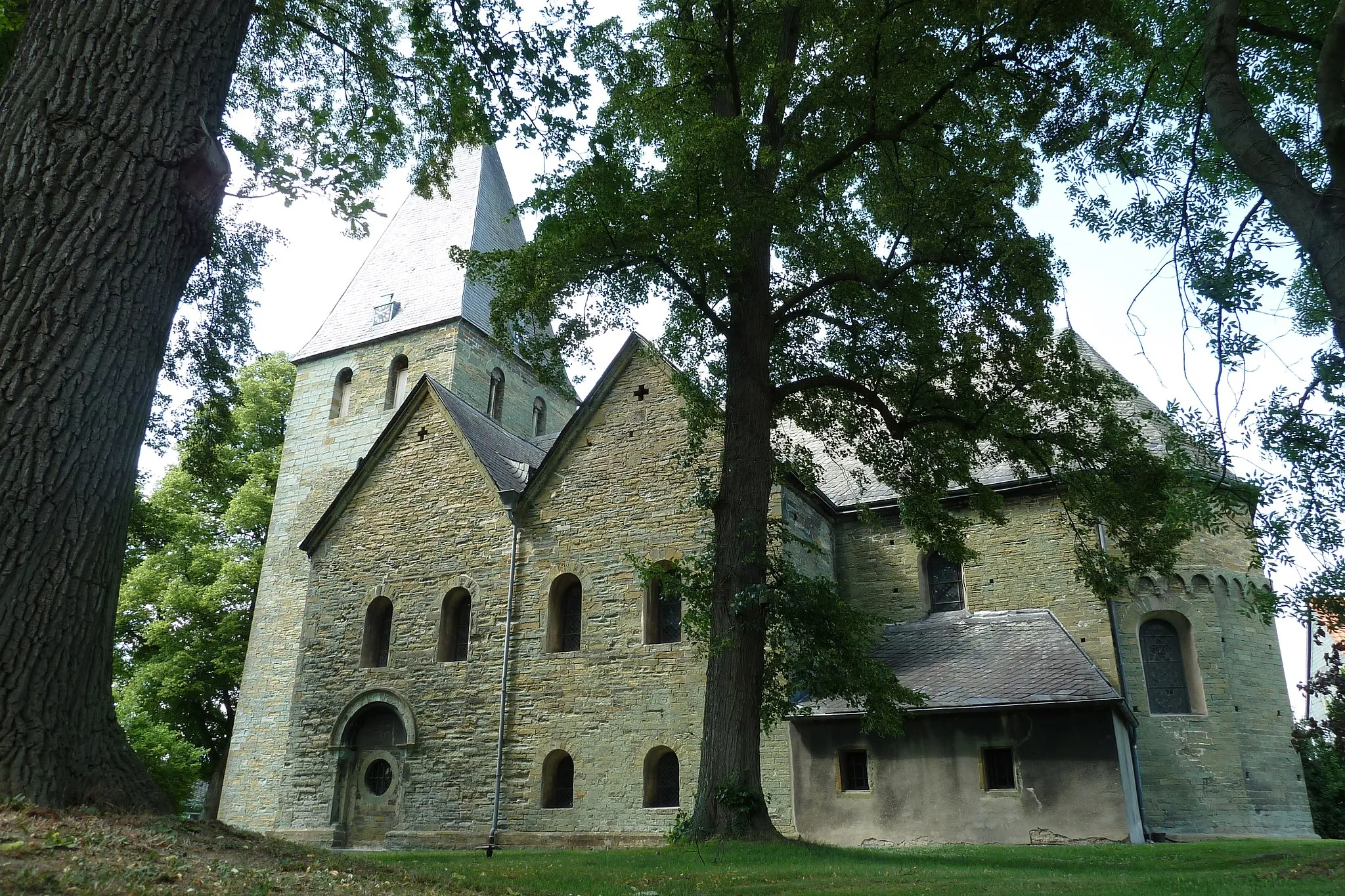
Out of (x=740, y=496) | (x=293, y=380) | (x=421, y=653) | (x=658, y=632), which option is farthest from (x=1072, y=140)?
(x=293, y=380)

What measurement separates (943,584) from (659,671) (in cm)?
665

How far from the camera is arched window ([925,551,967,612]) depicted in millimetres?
19672

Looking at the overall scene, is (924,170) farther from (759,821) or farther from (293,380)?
(293,380)

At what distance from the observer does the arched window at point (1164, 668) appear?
1789 centimetres

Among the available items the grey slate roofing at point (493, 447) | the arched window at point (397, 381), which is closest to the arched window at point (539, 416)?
the arched window at point (397, 381)

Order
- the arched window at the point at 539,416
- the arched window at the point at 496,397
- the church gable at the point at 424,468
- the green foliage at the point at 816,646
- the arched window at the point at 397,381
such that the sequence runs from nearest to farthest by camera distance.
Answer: the green foliage at the point at 816,646 < the church gable at the point at 424,468 < the arched window at the point at 397,381 < the arched window at the point at 496,397 < the arched window at the point at 539,416

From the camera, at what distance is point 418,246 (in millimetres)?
35219

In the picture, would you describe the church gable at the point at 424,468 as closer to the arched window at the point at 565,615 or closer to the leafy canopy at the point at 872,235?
the arched window at the point at 565,615

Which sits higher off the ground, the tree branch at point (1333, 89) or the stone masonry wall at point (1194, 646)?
the tree branch at point (1333, 89)

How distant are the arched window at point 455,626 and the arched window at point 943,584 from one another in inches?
382

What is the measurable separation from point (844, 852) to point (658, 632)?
734 cm

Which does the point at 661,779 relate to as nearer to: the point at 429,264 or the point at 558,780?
the point at 558,780

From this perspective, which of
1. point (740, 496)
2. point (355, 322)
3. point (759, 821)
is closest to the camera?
point (759, 821)

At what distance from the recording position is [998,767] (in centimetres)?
1530
